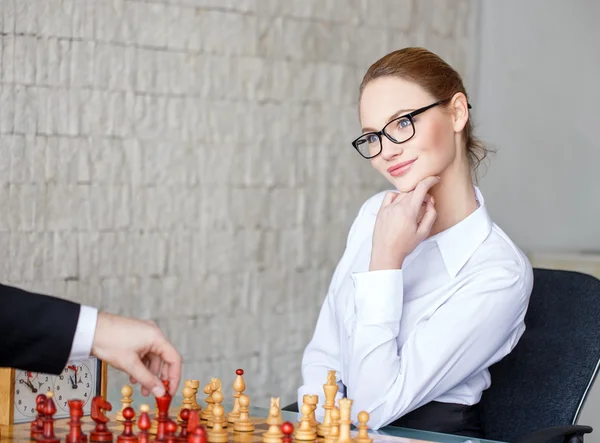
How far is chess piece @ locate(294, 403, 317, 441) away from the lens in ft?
4.81

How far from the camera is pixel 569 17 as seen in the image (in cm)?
421

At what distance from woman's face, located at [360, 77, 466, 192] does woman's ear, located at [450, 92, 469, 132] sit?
3 cm

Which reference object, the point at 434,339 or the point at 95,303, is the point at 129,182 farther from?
the point at 434,339

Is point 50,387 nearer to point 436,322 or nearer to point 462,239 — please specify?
point 436,322

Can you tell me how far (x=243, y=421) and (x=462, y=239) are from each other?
2.20ft

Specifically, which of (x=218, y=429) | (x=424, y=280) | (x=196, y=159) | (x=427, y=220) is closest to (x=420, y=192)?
(x=427, y=220)

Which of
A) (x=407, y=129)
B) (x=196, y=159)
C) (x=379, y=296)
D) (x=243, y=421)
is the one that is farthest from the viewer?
(x=196, y=159)

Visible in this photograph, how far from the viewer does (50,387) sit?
1.68 m

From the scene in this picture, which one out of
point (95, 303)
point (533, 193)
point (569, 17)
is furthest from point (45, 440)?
point (569, 17)

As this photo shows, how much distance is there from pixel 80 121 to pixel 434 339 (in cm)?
165

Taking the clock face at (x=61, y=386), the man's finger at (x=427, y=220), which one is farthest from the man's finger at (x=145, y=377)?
the man's finger at (x=427, y=220)

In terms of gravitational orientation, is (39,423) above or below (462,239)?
below

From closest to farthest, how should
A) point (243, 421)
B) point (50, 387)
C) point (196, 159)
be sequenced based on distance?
point (243, 421) → point (50, 387) → point (196, 159)

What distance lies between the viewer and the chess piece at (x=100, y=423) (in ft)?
4.58
